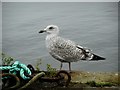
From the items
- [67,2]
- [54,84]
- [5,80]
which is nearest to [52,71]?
[54,84]

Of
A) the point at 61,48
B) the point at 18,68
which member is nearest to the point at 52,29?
the point at 61,48

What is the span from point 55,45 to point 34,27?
14cm

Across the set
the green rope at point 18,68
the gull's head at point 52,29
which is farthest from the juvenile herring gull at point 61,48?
the green rope at point 18,68

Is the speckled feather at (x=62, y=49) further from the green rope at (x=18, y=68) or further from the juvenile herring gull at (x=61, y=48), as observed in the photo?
the green rope at (x=18, y=68)

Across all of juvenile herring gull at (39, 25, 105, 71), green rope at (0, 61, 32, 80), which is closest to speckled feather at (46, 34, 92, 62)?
juvenile herring gull at (39, 25, 105, 71)

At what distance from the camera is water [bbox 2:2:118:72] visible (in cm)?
121

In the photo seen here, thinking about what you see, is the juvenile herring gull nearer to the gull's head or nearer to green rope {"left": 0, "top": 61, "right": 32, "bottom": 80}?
the gull's head

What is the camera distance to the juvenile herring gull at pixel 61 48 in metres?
1.15

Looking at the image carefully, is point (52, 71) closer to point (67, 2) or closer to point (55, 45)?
point (55, 45)

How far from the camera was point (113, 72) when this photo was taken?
1191 mm

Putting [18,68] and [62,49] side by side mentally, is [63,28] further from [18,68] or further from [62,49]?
[18,68]

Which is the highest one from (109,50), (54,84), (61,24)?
(61,24)

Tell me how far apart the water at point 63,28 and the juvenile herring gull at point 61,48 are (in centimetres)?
5

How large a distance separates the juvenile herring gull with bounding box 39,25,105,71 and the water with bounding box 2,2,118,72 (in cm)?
5
